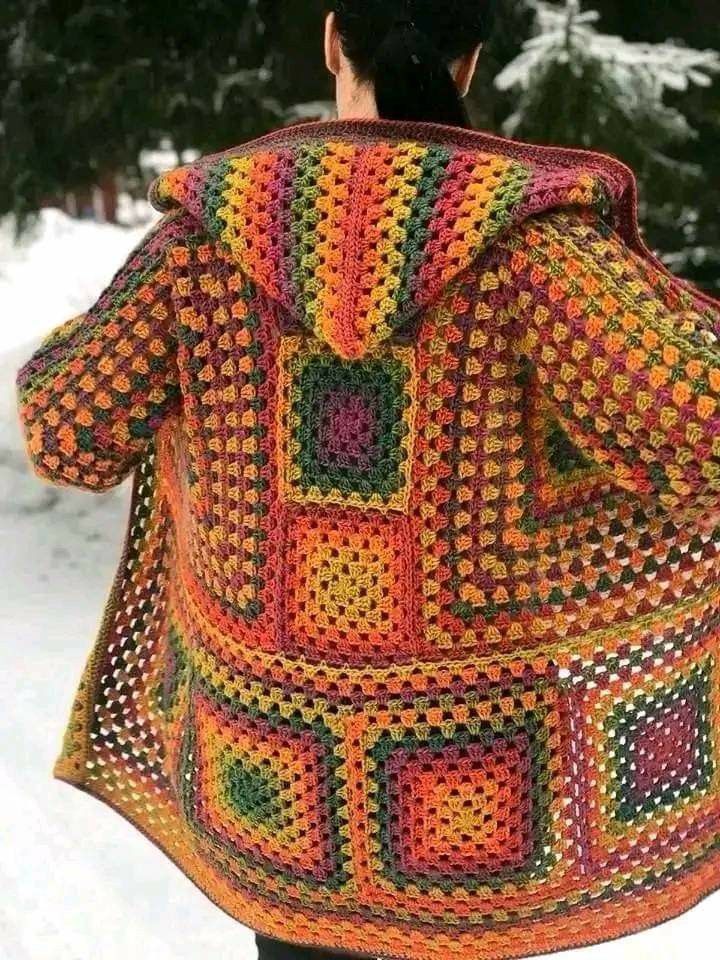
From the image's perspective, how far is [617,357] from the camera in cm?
80

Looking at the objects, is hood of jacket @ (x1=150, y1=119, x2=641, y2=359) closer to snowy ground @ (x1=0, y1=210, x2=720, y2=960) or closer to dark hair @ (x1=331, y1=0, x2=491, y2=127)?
dark hair @ (x1=331, y1=0, x2=491, y2=127)

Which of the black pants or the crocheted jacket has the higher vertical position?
the crocheted jacket

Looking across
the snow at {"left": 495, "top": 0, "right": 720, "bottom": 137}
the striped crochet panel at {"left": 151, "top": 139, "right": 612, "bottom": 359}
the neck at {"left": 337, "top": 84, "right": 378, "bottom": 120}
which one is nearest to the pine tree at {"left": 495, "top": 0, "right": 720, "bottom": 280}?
the snow at {"left": 495, "top": 0, "right": 720, "bottom": 137}

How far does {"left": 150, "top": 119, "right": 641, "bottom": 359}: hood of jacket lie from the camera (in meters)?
0.81

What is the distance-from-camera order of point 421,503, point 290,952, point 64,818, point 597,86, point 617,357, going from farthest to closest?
point 597,86
point 64,818
point 290,952
point 421,503
point 617,357

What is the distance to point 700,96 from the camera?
2.37 m

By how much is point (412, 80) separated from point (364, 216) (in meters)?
0.13

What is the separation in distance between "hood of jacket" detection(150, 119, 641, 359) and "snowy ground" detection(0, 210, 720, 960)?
112 cm

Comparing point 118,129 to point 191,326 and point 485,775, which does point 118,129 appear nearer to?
point 191,326

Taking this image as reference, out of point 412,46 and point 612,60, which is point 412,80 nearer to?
point 412,46

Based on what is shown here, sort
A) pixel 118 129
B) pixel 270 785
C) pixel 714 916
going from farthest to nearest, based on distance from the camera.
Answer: pixel 118 129
pixel 714 916
pixel 270 785

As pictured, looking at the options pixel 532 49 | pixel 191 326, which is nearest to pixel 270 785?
pixel 191 326

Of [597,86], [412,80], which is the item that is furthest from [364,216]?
[597,86]

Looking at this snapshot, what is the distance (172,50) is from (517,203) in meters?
1.92
